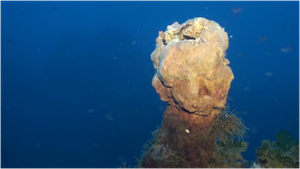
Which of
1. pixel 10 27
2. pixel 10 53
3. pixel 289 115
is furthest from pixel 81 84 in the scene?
pixel 289 115

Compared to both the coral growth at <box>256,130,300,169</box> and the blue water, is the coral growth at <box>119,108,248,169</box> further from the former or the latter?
the blue water

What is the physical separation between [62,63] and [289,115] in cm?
2883

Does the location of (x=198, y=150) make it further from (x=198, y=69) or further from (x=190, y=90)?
(x=198, y=69)

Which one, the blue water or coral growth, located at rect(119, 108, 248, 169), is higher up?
the blue water

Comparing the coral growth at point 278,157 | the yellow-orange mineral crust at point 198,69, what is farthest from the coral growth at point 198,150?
the coral growth at point 278,157

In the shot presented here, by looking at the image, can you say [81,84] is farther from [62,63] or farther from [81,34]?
[81,34]

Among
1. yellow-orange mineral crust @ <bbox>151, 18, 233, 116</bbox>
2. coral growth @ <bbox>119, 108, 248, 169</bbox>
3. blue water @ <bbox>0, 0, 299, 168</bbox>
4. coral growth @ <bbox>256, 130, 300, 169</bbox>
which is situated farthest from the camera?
blue water @ <bbox>0, 0, 299, 168</bbox>

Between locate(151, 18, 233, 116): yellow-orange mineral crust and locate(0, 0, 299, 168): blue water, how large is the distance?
69.1 ft

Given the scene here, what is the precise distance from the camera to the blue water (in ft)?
84.2

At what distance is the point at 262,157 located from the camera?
425cm

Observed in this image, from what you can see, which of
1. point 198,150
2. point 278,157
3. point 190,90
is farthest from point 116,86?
point 190,90

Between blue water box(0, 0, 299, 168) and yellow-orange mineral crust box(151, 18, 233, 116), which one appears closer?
yellow-orange mineral crust box(151, 18, 233, 116)

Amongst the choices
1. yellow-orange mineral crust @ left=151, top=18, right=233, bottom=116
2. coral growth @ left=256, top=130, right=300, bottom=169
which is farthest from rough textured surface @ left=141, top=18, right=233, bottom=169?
coral growth @ left=256, top=130, right=300, bottom=169

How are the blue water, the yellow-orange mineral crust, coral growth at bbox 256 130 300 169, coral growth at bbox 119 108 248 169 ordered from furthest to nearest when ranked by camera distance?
the blue water, coral growth at bbox 256 130 300 169, coral growth at bbox 119 108 248 169, the yellow-orange mineral crust
